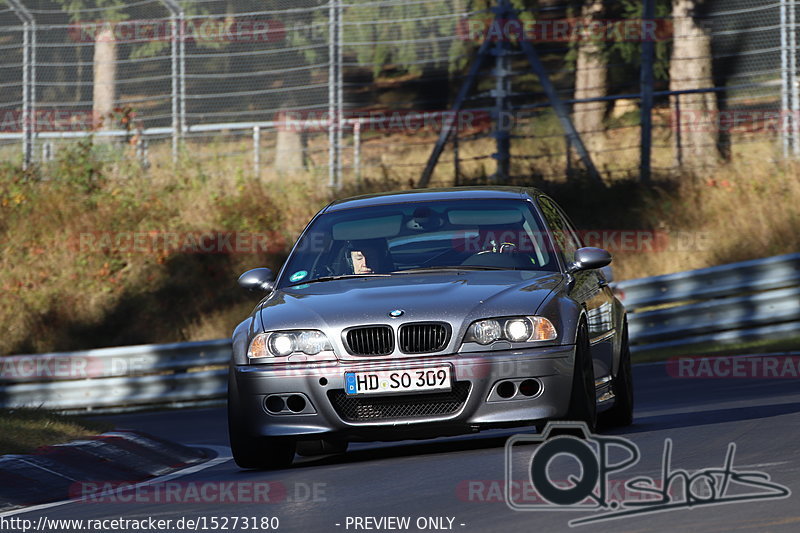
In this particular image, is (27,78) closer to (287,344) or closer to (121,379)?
(121,379)

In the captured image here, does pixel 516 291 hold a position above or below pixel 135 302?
above

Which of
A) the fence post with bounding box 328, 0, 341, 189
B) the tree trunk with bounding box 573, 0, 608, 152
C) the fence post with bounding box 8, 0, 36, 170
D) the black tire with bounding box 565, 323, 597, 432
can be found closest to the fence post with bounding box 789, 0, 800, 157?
the tree trunk with bounding box 573, 0, 608, 152

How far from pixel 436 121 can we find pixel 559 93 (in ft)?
7.20

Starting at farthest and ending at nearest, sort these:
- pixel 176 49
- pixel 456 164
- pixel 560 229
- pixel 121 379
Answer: pixel 176 49 → pixel 456 164 → pixel 121 379 → pixel 560 229

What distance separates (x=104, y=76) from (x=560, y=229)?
1694 centimetres

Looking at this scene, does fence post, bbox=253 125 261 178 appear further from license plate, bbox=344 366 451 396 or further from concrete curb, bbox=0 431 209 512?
→ license plate, bbox=344 366 451 396

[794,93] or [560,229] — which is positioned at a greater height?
[794,93]

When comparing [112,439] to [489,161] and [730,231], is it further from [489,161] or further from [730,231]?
[489,161]

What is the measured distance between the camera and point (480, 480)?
7547 mm

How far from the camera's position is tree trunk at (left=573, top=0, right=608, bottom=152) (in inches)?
984

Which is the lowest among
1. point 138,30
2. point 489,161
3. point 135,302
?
point 135,302

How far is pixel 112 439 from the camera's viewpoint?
420 inches

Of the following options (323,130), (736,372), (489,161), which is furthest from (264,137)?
(736,372)

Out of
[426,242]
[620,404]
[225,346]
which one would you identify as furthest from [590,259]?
[225,346]
